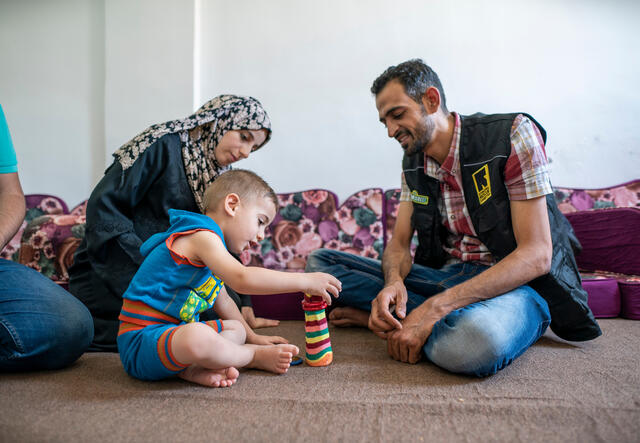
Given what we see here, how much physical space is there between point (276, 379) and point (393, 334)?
1.35 feet

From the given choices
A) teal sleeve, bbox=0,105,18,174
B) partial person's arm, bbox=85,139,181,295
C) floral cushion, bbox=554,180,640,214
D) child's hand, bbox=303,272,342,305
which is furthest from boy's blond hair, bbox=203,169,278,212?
floral cushion, bbox=554,180,640,214

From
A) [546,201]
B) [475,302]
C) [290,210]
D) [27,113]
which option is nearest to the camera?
[475,302]

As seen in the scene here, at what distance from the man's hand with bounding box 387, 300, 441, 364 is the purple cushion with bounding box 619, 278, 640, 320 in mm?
1316

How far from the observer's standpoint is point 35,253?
2.16 m

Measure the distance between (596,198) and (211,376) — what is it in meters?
2.75

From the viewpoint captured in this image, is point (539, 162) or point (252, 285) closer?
point (252, 285)

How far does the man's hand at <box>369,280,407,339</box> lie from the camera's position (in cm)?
131

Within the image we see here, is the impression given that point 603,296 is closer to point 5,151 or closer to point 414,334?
point 414,334

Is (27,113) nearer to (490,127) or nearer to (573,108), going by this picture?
(490,127)

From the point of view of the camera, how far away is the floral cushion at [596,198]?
2.64 m

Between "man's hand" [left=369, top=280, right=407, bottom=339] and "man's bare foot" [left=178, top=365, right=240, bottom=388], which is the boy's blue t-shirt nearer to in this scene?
"man's bare foot" [left=178, top=365, right=240, bottom=388]

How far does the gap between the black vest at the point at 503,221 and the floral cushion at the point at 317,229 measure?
1.19m

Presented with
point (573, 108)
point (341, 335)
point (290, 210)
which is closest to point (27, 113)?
point (290, 210)

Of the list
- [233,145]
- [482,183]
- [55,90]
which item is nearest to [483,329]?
[482,183]
